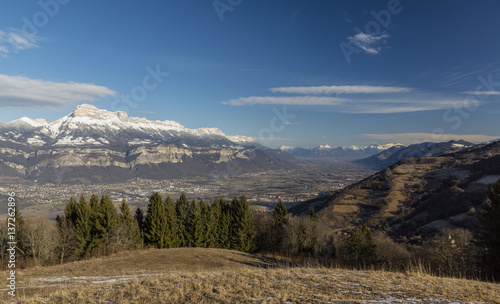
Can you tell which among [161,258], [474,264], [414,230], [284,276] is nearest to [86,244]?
[161,258]

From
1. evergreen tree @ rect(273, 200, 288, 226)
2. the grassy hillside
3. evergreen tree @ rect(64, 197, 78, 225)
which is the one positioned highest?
the grassy hillside

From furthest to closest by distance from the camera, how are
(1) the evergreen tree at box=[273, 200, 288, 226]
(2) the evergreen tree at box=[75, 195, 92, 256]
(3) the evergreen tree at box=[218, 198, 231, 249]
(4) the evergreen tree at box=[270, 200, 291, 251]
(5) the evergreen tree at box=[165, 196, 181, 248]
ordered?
(3) the evergreen tree at box=[218, 198, 231, 249] → (1) the evergreen tree at box=[273, 200, 288, 226] → (4) the evergreen tree at box=[270, 200, 291, 251] → (5) the evergreen tree at box=[165, 196, 181, 248] → (2) the evergreen tree at box=[75, 195, 92, 256]

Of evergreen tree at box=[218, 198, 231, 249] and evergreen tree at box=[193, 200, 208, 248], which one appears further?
evergreen tree at box=[218, 198, 231, 249]

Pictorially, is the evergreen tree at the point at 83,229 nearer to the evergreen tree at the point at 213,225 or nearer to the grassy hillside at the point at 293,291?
the evergreen tree at the point at 213,225

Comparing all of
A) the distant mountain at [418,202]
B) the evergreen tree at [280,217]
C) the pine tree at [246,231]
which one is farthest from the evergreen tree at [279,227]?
the distant mountain at [418,202]

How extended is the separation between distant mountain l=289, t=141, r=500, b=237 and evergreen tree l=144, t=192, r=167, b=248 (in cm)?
9394

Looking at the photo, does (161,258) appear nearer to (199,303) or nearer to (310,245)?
(199,303)

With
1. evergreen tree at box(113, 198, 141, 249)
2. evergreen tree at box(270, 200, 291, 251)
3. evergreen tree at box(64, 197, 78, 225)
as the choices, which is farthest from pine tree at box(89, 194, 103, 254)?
evergreen tree at box(270, 200, 291, 251)

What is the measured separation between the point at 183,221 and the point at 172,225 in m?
3.69

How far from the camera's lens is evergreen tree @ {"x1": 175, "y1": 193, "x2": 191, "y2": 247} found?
55062mm

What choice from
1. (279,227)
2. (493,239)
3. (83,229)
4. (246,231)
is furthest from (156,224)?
(493,239)

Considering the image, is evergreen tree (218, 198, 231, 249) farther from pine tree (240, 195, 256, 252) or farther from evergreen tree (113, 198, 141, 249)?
evergreen tree (113, 198, 141, 249)

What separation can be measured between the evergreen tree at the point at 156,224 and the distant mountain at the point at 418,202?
308 ft

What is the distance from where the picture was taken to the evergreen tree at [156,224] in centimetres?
5012
